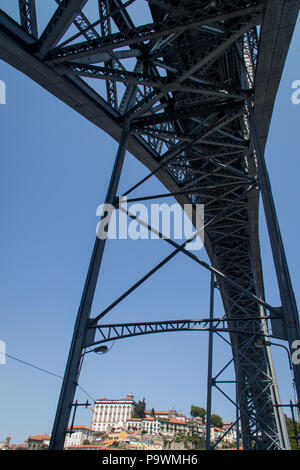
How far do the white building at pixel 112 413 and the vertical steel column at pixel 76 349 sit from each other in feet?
357

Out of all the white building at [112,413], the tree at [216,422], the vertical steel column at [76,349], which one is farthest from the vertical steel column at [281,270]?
the white building at [112,413]

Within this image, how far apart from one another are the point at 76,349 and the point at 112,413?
114 metres

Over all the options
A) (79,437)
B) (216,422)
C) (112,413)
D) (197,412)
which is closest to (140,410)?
(112,413)

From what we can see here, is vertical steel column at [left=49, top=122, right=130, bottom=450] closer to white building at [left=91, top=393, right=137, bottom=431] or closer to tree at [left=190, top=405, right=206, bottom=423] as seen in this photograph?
white building at [left=91, top=393, right=137, bottom=431]

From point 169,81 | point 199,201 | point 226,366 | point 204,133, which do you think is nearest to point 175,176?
point 199,201

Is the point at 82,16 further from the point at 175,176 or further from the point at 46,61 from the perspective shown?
the point at 175,176

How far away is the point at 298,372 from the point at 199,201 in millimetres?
13417

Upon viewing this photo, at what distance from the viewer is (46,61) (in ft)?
32.0

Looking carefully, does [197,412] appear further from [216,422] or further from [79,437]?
[79,437]

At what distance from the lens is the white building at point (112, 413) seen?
105125 mm

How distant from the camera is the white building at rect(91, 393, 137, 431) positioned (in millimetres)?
105125

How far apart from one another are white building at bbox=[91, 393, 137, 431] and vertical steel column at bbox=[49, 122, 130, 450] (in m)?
109

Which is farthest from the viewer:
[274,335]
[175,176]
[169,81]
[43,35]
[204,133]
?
[175,176]

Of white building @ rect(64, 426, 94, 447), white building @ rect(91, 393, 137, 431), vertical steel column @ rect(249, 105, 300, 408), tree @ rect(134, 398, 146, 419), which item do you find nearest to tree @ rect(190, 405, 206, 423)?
tree @ rect(134, 398, 146, 419)
